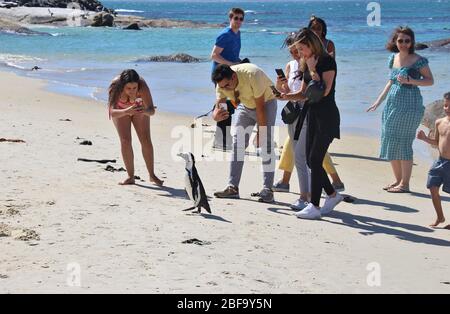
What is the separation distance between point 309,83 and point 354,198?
172cm

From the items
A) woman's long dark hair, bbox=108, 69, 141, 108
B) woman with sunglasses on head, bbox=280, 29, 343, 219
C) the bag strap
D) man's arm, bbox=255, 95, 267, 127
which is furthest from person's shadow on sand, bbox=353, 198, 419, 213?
woman's long dark hair, bbox=108, 69, 141, 108

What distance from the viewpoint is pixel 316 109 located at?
7195mm

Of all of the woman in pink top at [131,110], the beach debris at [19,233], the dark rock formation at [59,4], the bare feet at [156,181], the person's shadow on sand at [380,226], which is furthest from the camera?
the dark rock formation at [59,4]

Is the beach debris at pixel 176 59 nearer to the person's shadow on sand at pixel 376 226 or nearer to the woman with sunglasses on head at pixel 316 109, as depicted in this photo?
the person's shadow on sand at pixel 376 226

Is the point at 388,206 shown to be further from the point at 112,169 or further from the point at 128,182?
the point at 112,169

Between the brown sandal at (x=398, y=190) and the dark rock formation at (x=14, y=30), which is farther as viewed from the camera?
the dark rock formation at (x=14, y=30)

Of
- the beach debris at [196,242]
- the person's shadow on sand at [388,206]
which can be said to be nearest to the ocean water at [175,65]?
the person's shadow on sand at [388,206]

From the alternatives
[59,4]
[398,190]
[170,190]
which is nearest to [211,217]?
[170,190]

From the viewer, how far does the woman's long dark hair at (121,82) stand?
8.09m

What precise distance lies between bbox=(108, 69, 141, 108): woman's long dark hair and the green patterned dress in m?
2.61

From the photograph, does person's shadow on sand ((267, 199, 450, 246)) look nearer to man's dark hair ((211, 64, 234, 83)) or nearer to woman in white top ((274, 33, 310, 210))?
woman in white top ((274, 33, 310, 210))

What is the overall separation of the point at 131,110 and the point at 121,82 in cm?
28

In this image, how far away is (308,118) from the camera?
7289mm
